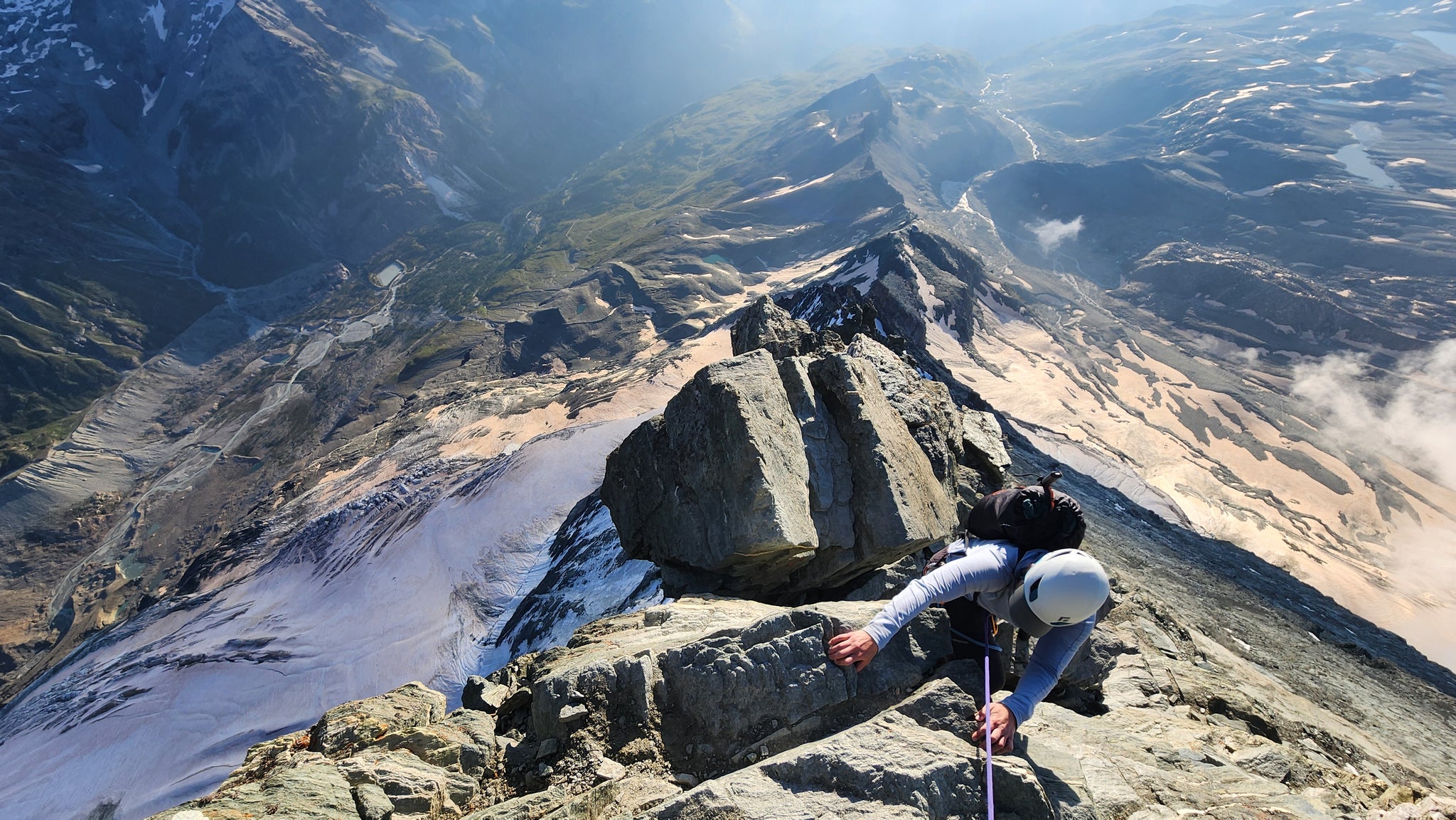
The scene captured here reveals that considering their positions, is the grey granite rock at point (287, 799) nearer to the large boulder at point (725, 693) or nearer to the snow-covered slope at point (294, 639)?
the large boulder at point (725, 693)

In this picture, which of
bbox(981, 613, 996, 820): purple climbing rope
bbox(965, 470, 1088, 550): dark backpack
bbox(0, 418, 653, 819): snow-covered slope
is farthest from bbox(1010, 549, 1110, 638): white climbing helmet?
bbox(0, 418, 653, 819): snow-covered slope

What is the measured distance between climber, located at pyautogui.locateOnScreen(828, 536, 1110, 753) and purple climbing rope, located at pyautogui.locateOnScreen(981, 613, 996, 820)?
52 millimetres

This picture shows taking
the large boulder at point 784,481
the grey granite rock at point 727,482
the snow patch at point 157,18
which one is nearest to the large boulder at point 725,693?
the grey granite rock at point 727,482

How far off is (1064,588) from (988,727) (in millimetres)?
1452

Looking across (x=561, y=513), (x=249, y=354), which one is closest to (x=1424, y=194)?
(x=561, y=513)

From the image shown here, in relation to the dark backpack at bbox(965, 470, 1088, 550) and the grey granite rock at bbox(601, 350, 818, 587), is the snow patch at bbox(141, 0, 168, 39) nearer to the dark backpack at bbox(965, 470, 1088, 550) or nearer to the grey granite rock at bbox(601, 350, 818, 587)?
the grey granite rock at bbox(601, 350, 818, 587)

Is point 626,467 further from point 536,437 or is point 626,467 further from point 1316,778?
point 536,437

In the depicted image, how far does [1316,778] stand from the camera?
7.20 meters

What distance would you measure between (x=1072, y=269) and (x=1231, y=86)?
434ft

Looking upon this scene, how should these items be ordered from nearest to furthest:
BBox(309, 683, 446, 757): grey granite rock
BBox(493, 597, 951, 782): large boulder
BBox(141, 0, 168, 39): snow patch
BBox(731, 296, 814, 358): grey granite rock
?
BBox(493, 597, 951, 782): large boulder → BBox(309, 683, 446, 757): grey granite rock → BBox(731, 296, 814, 358): grey granite rock → BBox(141, 0, 168, 39): snow patch

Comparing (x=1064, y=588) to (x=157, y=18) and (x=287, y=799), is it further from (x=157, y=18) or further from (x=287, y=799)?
(x=157, y=18)

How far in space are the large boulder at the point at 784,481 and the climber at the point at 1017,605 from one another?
4.45 m

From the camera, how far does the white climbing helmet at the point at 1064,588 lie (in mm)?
4805

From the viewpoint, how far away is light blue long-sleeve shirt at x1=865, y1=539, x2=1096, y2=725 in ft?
17.4
